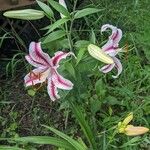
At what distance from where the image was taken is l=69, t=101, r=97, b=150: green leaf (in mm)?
2279

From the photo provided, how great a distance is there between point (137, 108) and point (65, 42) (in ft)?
2.49

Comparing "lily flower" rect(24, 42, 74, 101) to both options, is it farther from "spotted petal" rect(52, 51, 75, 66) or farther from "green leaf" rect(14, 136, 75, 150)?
"green leaf" rect(14, 136, 75, 150)

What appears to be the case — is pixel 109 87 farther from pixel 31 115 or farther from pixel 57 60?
pixel 57 60

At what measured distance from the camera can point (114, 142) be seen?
8.27 ft

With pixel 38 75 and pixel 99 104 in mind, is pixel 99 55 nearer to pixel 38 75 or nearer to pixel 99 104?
pixel 38 75

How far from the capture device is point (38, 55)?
192cm

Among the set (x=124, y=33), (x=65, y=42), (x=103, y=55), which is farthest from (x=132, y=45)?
(x=103, y=55)

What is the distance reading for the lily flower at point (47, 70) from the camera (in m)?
1.92

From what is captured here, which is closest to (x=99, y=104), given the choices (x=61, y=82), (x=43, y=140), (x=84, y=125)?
(x=84, y=125)

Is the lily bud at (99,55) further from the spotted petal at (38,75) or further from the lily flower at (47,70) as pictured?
the spotted petal at (38,75)

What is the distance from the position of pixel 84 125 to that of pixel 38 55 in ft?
1.76

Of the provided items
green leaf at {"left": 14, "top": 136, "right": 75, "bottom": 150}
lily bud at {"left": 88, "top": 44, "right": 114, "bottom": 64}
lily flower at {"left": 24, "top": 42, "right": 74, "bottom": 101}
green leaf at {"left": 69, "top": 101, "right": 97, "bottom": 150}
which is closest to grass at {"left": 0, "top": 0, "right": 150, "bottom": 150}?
green leaf at {"left": 69, "top": 101, "right": 97, "bottom": 150}

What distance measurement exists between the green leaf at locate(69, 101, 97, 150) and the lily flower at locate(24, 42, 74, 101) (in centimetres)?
30

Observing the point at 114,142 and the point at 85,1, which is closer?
the point at 114,142
